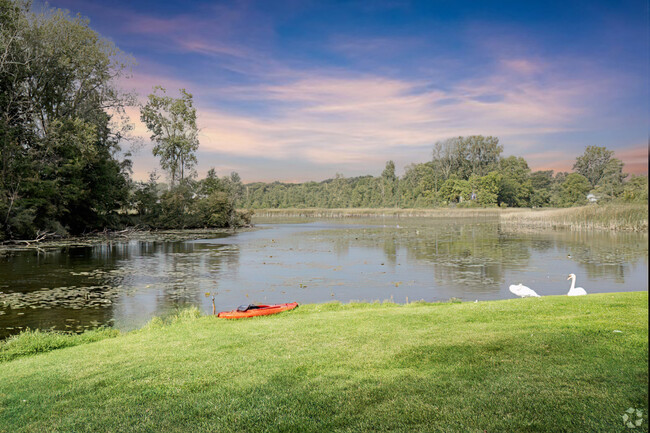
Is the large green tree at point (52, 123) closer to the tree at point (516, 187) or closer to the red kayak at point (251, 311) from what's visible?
the red kayak at point (251, 311)

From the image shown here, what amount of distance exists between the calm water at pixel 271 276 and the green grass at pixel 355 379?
4.88 m

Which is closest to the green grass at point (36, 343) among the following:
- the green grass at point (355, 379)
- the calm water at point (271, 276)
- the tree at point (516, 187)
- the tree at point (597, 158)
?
the green grass at point (355, 379)

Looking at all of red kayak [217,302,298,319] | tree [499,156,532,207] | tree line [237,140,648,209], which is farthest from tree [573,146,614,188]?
tree [499,156,532,207]

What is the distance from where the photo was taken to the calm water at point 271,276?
1242cm

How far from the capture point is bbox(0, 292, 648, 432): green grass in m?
3.94

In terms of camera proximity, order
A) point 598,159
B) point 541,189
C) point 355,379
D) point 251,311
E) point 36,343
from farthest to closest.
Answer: point 541,189 < point 251,311 < point 36,343 < point 355,379 < point 598,159

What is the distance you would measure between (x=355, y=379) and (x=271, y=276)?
43.2 ft

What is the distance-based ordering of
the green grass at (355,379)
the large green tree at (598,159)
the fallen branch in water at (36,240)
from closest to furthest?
the large green tree at (598,159) → the green grass at (355,379) → the fallen branch in water at (36,240)

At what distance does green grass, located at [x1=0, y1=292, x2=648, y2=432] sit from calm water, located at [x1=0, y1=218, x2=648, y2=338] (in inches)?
192

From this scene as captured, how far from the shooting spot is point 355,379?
192 inches

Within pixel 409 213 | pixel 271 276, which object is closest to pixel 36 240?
pixel 271 276

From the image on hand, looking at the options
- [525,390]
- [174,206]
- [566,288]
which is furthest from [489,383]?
[174,206]

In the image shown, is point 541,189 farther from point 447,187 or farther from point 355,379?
point 355,379

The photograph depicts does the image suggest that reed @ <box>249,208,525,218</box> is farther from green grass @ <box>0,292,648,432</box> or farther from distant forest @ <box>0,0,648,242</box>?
green grass @ <box>0,292,648,432</box>
